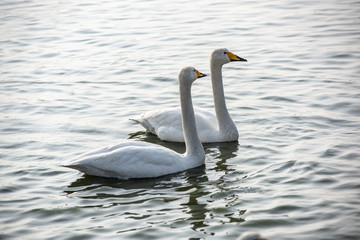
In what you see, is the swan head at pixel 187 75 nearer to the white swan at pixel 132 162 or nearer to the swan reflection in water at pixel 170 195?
the white swan at pixel 132 162

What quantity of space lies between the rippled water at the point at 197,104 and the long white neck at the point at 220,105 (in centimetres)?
32

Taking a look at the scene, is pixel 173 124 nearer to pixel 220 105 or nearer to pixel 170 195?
pixel 220 105

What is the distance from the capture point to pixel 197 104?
39.7 ft

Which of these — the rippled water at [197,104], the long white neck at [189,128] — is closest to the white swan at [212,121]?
the rippled water at [197,104]

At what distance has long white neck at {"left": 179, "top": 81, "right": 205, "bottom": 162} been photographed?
9180 millimetres

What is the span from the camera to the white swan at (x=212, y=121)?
10188 millimetres

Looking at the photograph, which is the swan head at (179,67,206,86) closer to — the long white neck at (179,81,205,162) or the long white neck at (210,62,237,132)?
the long white neck at (179,81,205,162)

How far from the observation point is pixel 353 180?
836 centimetres

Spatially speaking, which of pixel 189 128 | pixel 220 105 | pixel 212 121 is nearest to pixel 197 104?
pixel 212 121

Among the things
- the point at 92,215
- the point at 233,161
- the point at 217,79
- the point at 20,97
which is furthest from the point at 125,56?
the point at 92,215

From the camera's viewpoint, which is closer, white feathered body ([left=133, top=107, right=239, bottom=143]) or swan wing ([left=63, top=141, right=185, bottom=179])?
swan wing ([left=63, top=141, right=185, bottom=179])

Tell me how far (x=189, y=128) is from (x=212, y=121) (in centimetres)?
127

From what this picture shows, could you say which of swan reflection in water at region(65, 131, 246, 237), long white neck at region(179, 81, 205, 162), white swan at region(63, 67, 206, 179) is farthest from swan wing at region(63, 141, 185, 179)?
long white neck at region(179, 81, 205, 162)

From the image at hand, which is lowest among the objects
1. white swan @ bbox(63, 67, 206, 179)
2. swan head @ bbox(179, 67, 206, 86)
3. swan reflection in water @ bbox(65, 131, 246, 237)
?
swan reflection in water @ bbox(65, 131, 246, 237)
